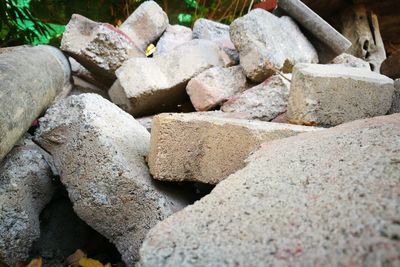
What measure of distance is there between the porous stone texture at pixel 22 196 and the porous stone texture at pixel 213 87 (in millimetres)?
927

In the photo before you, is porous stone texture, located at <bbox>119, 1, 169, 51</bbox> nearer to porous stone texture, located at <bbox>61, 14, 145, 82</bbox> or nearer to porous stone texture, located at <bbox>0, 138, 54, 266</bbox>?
porous stone texture, located at <bbox>61, 14, 145, 82</bbox>

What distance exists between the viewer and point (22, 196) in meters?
1.45

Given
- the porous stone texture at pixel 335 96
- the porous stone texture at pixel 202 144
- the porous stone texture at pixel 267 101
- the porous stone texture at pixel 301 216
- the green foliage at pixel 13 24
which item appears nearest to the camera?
the porous stone texture at pixel 301 216

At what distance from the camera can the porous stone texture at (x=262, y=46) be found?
201cm

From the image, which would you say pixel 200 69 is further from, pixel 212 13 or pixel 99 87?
pixel 212 13

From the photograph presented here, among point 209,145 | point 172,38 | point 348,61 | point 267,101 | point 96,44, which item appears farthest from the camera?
point 172,38

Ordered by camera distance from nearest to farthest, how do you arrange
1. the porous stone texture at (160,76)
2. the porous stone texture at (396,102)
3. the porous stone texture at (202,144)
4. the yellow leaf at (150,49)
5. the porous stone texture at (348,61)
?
the porous stone texture at (202,144) → the porous stone texture at (396,102) → the porous stone texture at (160,76) → the porous stone texture at (348,61) → the yellow leaf at (150,49)

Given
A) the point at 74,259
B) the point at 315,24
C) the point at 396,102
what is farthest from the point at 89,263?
the point at 315,24

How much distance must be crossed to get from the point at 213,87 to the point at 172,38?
90 centimetres

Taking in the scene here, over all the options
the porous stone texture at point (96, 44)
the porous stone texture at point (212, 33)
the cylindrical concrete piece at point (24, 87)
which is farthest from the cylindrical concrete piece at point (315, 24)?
the cylindrical concrete piece at point (24, 87)

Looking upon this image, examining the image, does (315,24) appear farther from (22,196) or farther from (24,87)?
(22,196)

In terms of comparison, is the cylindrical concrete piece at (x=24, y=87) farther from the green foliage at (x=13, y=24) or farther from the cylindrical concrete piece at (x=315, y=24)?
the cylindrical concrete piece at (x=315, y=24)

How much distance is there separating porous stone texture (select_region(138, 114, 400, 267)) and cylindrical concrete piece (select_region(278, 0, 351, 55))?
1.46 meters

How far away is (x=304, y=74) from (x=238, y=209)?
1.00 m
